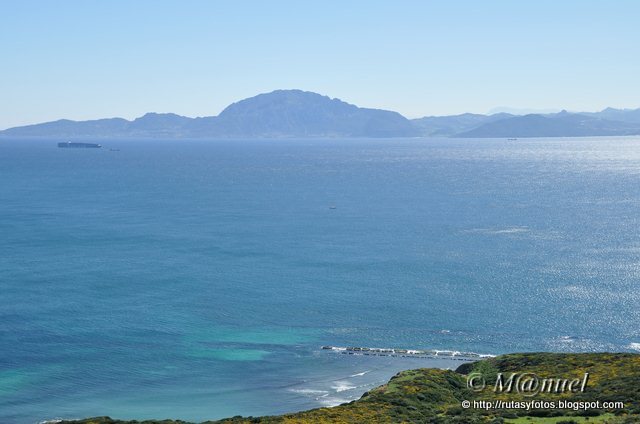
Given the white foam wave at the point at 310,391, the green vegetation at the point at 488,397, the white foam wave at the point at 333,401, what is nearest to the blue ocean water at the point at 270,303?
the white foam wave at the point at 310,391

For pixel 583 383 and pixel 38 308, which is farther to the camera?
pixel 38 308

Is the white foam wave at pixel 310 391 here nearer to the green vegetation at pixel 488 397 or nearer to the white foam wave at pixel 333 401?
the white foam wave at pixel 333 401

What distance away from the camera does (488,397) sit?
4934cm

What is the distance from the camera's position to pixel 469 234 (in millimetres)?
144500

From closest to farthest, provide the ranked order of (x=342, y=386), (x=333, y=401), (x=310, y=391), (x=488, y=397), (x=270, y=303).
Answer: (x=488, y=397) → (x=333, y=401) → (x=310, y=391) → (x=342, y=386) → (x=270, y=303)

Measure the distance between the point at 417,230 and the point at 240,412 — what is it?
93.7m

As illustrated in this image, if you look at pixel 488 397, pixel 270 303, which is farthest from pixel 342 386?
pixel 270 303

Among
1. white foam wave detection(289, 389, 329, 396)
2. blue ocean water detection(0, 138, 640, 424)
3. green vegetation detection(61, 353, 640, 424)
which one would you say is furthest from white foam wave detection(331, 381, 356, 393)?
green vegetation detection(61, 353, 640, 424)

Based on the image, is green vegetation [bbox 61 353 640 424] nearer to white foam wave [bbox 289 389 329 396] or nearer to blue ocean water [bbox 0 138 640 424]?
white foam wave [bbox 289 389 329 396]

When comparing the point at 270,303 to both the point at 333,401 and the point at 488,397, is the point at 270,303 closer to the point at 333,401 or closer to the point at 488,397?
the point at 333,401

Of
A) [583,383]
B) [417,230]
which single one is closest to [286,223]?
[417,230]

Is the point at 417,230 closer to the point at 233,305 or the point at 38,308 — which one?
the point at 233,305

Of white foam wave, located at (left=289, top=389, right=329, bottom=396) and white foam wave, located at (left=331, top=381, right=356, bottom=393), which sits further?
white foam wave, located at (left=331, top=381, right=356, bottom=393)

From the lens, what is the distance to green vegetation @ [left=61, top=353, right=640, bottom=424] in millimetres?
41959
